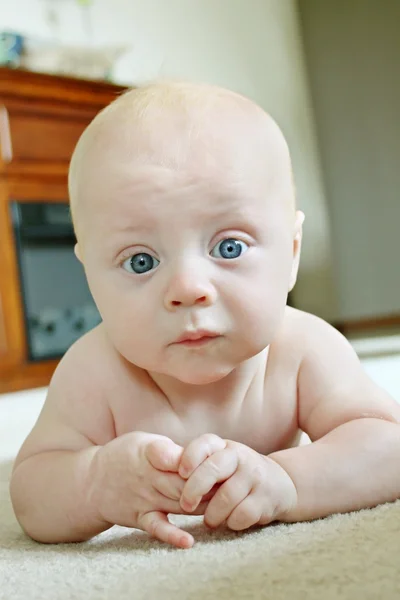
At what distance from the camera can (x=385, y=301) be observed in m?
2.90

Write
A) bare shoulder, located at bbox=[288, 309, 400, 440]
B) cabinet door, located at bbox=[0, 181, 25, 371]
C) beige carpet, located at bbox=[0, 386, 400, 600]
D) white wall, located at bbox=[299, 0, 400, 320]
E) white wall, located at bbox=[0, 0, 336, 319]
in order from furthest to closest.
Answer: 1. white wall, located at bbox=[0, 0, 336, 319]
2. white wall, located at bbox=[299, 0, 400, 320]
3. cabinet door, located at bbox=[0, 181, 25, 371]
4. bare shoulder, located at bbox=[288, 309, 400, 440]
5. beige carpet, located at bbox=[0, 386, 400, 600]

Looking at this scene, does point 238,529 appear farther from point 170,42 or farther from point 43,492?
point 170,42

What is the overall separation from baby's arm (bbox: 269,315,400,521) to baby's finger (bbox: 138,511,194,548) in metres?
0.08

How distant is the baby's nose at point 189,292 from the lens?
1.56 feet

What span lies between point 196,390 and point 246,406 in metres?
0.05

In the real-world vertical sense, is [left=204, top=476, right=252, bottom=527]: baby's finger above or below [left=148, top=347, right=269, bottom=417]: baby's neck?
below

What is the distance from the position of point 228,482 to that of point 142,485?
6 cm

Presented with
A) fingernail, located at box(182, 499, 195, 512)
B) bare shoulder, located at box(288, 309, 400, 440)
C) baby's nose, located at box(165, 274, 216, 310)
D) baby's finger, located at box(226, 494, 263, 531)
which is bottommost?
baby's finger, located at box(226, 494, 263, 531)

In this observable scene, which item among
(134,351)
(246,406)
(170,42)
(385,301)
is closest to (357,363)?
(246,406)

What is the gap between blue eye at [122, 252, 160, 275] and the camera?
51cm

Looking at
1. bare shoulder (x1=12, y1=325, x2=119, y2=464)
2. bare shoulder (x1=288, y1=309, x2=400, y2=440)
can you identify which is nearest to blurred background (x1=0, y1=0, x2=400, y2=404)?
bare shoulder (x1=288, y1=309, x2=400, y2=440)

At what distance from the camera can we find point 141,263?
0.51 meters

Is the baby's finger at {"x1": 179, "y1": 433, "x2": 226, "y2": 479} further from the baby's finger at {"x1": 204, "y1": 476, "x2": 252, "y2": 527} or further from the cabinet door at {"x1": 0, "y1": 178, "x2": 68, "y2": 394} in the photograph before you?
the cabinet door at {"x1": 0, "y1": 178, "x2": 68, "y2": 394}

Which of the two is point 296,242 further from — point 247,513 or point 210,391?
point 247,513
